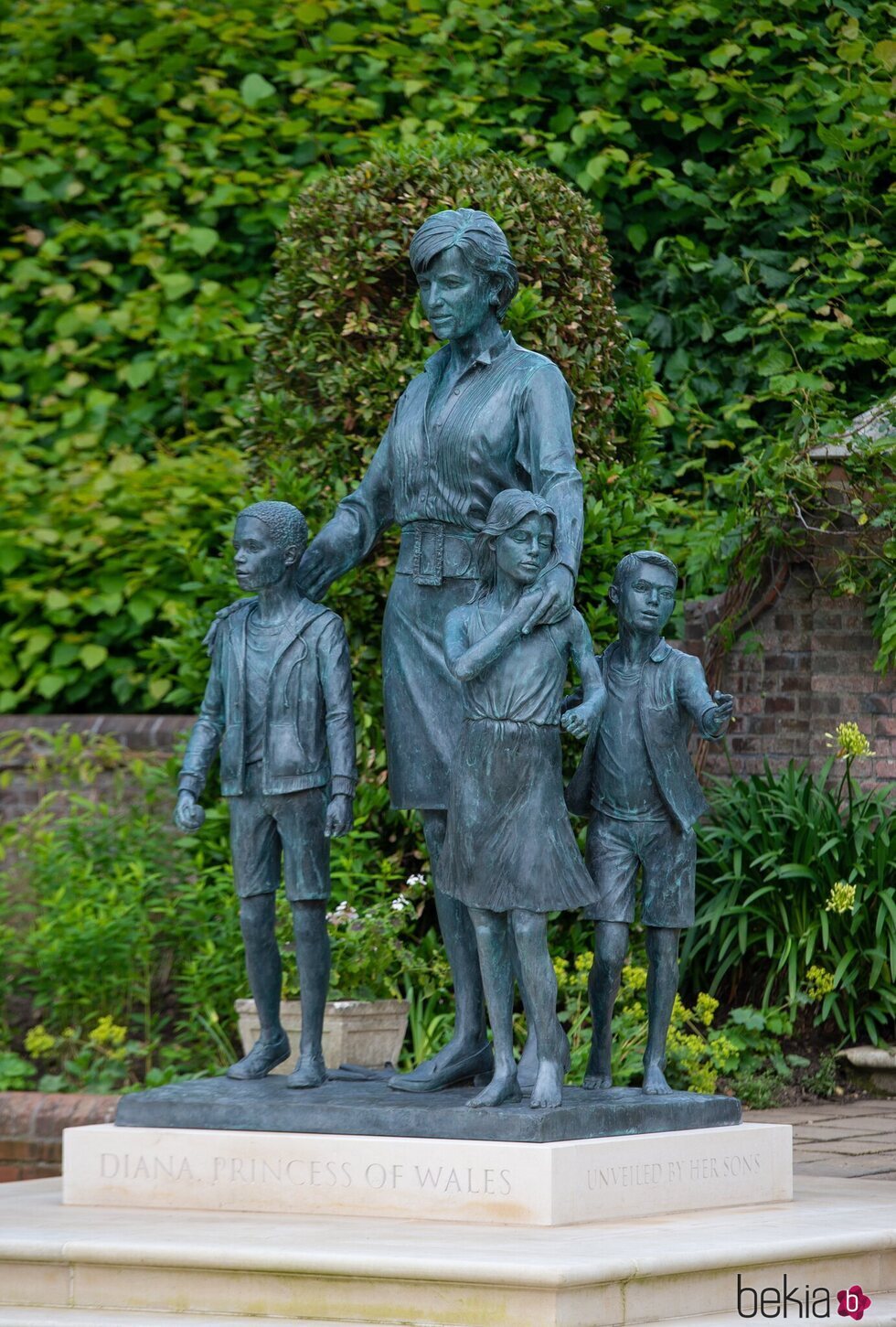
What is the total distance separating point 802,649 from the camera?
31.8 ft

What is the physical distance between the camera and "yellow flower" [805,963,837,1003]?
846 centimetres

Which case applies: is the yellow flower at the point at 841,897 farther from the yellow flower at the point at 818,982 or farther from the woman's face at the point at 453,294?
the woman's face at the point at 453,294

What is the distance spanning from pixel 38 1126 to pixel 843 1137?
2897mm

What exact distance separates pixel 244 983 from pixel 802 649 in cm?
299

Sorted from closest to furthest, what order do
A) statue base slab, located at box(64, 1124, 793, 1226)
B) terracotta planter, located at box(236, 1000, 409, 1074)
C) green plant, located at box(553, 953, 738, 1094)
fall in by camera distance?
statue base slab, located at box(64, 1124, 793, 1226) → terracotta planter, located at box(236, 1000, 409, 1074) → green plant, located at box(553, 953, 738, 1094)

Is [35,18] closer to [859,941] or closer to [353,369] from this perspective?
[353,369]

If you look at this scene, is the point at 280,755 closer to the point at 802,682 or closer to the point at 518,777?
the point at 518,777

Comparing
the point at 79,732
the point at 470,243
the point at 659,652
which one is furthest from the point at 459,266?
the point at 79,732

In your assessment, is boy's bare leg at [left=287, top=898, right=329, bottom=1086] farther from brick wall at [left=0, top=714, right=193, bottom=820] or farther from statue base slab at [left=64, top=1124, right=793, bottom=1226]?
brick wall at [left=0, top=714, right=193, bottom=820]

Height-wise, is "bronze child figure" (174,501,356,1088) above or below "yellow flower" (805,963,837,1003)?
above

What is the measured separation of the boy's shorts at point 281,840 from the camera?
6.11 metres

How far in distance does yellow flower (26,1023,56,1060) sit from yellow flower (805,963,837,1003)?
2971 mm

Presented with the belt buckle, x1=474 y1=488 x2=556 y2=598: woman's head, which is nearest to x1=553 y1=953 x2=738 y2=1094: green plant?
the belt buckle

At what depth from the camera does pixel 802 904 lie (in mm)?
8859
